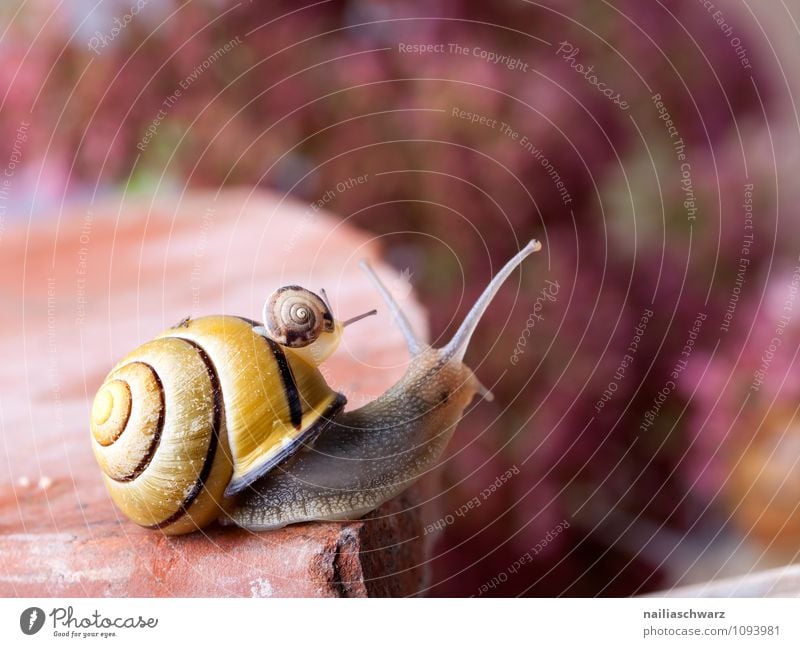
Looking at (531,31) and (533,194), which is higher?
(531,31)

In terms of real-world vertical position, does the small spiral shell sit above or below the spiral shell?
above

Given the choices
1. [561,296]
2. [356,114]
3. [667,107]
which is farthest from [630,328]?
[356,114]

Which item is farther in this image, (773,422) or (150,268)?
(150,268)

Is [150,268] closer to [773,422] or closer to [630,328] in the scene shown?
[630,328]

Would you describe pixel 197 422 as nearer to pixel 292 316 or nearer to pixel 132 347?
pixel 292 316

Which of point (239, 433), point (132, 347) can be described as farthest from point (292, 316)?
point (132, 347)
